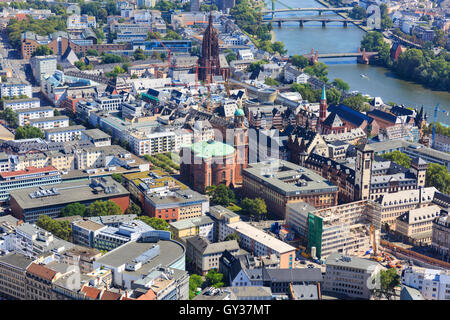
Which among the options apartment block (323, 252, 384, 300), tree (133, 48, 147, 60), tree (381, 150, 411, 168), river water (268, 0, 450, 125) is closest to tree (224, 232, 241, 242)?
apartment block (323, 252, 384, 300)

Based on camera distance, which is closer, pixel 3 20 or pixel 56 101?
pixel 56 101

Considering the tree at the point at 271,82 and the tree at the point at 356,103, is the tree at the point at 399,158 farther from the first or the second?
the tree at the point at 271,82

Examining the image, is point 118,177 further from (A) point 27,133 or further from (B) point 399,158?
(B) point 399,158

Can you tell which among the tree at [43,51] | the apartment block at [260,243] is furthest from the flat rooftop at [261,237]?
the tree at [43,51]

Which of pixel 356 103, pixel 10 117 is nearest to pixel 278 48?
pixel 356 103
